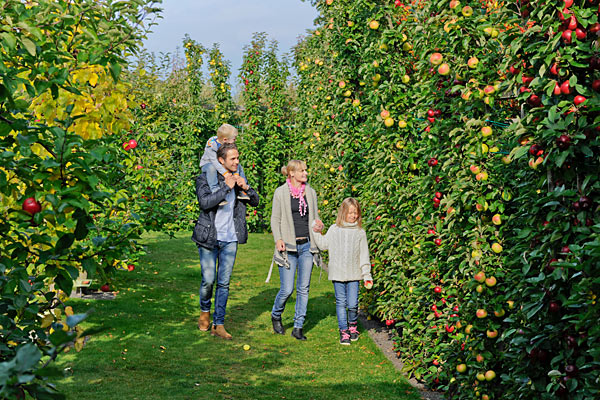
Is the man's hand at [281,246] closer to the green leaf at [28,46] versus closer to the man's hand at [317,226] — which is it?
the man's hand at [317,226]

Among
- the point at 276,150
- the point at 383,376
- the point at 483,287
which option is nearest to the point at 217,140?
the point at 383,376

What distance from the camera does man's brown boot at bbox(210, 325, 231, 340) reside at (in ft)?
20.6

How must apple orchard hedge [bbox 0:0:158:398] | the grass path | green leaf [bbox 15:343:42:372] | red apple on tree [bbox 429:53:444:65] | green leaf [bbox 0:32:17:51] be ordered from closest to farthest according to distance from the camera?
green leaf [bbox 15:343:42:372] < green leaf [bbox 0:32:17:51] < apple orchard hedge [bbox 0:0:158:398] < red apple on tree [bbox 429:53:444:65] < the grass path

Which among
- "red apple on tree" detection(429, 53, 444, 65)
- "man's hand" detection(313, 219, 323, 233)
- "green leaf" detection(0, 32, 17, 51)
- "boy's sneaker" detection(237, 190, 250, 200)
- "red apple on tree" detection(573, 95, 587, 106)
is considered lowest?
"man's hand" detection(313, 219, 323, 233)

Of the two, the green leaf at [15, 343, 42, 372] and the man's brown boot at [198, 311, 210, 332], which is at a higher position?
the green leaf at [15, 343, 42, 372]

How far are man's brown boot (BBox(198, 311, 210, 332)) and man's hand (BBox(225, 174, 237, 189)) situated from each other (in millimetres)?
1542

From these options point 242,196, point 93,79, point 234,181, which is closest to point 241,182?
point 234,181

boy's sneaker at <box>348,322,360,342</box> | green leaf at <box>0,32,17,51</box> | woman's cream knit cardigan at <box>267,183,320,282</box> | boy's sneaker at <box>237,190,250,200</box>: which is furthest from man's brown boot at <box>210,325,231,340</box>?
green leaf at <box>0,32,17,51</box>

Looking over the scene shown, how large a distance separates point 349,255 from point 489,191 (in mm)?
2465

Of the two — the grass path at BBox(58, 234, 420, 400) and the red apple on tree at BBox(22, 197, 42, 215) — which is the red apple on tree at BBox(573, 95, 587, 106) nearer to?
the red apple on tree at BBox(22, 197, 42, 215)

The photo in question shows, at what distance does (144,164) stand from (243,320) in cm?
273

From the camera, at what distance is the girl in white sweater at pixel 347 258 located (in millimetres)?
6066

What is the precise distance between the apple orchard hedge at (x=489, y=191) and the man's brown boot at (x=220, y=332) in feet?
5.61

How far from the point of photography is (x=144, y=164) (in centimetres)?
818
